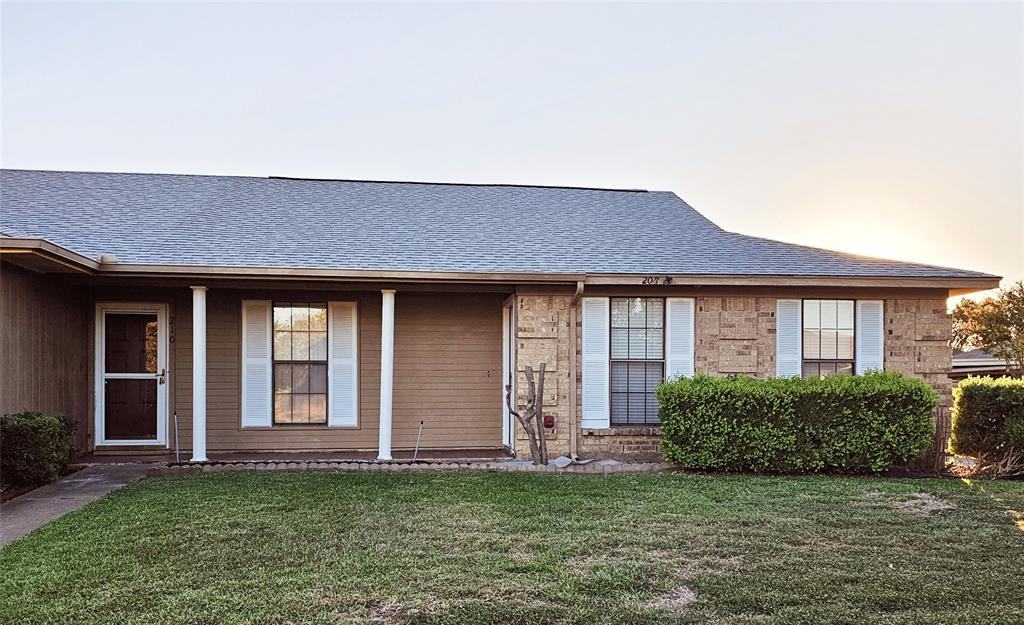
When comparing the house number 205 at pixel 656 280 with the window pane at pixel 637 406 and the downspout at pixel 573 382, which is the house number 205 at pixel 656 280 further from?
the window pane at pixel 637 406

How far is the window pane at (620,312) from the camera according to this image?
10.3 metres

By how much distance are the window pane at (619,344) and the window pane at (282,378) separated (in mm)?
4543

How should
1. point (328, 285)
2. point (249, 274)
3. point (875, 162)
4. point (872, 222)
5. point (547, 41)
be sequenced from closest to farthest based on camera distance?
point (249, 274), point (328, 285), point (547, 41), point (875, 162), point (872, 222)

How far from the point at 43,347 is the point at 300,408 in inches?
128

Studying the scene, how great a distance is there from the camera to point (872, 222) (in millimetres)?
15039

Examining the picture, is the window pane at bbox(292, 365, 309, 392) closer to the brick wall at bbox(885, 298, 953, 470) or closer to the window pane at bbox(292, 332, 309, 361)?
the window pane at bbox(292, 332, 309, 361)

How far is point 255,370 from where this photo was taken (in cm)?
1055

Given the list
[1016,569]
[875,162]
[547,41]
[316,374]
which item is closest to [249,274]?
[316,374]

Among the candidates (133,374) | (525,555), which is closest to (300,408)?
(133,374)

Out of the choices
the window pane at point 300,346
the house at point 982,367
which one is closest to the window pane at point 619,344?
the window pane at point 300,346

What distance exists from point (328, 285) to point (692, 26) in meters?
7.15

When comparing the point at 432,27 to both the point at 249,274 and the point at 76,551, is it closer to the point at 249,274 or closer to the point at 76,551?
the point at 249,274

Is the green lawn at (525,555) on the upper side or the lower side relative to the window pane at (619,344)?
lower

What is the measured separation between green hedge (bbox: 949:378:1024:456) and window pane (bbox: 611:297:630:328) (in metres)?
4.44
